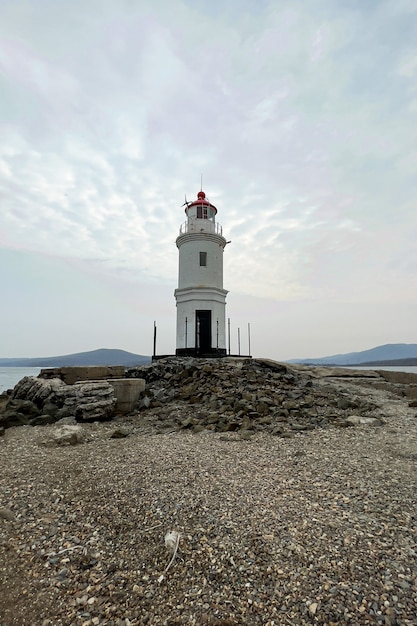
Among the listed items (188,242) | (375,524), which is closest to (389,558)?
(375,524)

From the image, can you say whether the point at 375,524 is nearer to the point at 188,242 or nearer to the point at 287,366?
the point at 287,366

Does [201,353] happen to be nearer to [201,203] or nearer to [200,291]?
[200,291]

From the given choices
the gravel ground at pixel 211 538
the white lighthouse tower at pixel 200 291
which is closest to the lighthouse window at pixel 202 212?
the white lighthouse tower at pixel 200 291

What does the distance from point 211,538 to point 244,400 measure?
22.8ft

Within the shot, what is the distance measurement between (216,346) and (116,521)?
18961 millimetres

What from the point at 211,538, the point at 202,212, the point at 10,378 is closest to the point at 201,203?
the point at 202,212

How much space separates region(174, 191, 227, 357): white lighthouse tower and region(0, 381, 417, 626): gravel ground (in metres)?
16.2

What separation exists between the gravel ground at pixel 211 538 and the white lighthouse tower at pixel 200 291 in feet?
53.2

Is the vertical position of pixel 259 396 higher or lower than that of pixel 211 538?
higher

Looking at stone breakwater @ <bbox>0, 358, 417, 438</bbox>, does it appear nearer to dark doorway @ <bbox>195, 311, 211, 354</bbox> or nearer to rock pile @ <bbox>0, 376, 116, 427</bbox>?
rock pile @ <bbox>0, 376, 116, 427</bbox>

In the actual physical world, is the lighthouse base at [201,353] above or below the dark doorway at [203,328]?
below

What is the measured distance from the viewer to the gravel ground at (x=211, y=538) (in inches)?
113

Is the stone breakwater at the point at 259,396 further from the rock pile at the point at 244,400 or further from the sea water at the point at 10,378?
the sea water at the point at 10,378

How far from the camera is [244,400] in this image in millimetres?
10641
